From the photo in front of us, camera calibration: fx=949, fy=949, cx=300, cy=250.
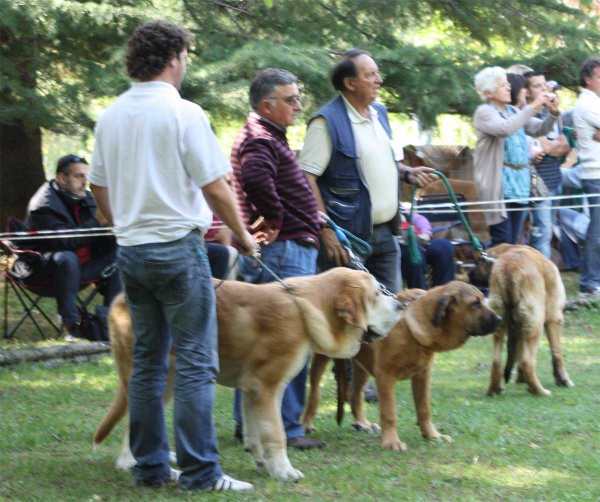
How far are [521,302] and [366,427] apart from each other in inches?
64.1

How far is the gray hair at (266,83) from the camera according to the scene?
549 cm

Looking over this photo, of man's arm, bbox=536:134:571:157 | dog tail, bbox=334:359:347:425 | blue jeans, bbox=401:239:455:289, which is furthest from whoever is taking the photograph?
man's arm, bbox=536:134:571:157

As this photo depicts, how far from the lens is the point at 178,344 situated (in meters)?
4.37

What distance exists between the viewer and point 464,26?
1185 centimetres

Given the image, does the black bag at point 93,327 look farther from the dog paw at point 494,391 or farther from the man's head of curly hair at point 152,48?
the man's head of curly hair at point 152,48

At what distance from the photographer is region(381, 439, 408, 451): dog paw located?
Answer: 18.1 ft

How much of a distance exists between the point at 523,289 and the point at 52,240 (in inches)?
Result: 177

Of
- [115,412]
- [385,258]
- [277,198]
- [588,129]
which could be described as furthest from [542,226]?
[115,412]

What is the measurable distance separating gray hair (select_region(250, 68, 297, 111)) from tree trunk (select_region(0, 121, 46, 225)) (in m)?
6.95

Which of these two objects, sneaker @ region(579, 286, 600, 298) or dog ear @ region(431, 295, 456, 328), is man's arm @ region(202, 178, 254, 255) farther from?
sneaker @ region(579, 286, 600, 298)

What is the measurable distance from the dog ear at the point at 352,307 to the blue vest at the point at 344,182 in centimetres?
141

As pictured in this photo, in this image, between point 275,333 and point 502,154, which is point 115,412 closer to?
point 275,333

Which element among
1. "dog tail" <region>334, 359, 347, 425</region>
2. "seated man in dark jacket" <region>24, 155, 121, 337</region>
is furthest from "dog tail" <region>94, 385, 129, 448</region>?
"seated man in dark jacket" <region>24, 155, 121, 337</region>

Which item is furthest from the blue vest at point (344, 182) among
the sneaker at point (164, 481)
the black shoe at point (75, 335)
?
the black shoe at point (75, 335)
